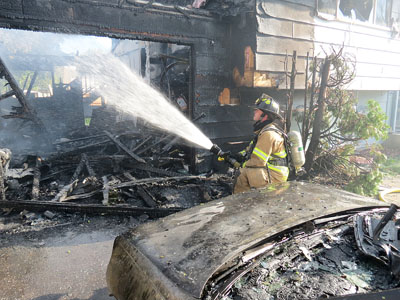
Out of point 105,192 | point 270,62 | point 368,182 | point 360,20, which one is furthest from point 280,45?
point 105,192

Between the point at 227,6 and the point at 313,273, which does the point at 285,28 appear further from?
the point at 313,273

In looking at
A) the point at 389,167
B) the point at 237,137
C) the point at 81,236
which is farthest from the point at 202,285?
the point at 389,167

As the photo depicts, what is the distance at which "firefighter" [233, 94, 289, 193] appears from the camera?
4344 mm

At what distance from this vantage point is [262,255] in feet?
6.48

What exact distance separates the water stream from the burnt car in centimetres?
323

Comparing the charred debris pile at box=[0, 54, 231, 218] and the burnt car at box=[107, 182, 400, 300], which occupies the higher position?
the burnt car at box=[107, 182, 400, 300]

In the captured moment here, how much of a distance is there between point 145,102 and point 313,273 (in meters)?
8.26

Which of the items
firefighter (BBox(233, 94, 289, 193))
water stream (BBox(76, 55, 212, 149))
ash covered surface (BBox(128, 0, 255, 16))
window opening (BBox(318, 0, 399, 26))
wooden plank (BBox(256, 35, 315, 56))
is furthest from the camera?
window opening (BBox(318, 0, 399, 26))

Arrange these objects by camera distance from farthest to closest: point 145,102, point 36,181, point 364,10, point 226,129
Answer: point 364,10 → point 145,102 → point 226,129 → point 36,181

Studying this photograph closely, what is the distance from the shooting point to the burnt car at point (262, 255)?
170cm

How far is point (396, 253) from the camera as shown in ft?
6.11

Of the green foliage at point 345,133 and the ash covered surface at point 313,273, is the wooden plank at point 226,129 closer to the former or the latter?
the green foliage at point 345,133

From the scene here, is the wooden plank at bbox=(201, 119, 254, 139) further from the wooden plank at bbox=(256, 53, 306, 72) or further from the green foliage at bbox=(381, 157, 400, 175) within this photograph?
the green foliage at bbox=(381, 157, 400, 175)

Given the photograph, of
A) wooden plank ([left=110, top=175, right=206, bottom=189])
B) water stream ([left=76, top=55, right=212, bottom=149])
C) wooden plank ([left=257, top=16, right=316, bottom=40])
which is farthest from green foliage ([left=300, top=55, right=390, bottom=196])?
wooden plank ([left=110, top=175, right=206, bottom=189])
